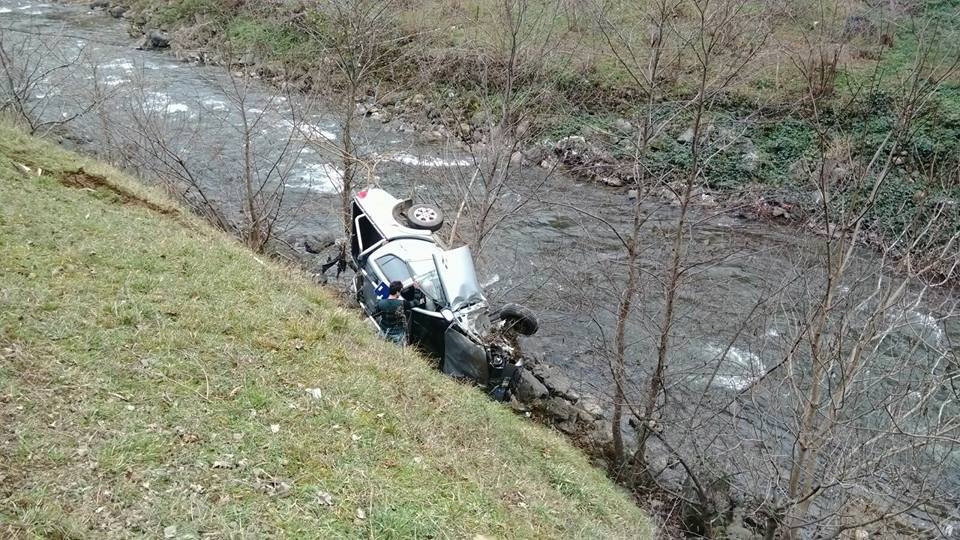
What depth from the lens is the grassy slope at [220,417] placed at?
14.4 feet

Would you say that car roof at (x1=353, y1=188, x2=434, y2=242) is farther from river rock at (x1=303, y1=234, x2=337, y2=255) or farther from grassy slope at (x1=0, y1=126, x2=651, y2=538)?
river rock at (x1=303, y1=234, x2=337, y2=255)

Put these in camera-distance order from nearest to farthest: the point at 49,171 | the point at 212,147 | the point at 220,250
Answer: the point at 220,250
the point at 49,171
the point at 212,147

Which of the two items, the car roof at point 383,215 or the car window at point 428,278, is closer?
the car window at point 428,278

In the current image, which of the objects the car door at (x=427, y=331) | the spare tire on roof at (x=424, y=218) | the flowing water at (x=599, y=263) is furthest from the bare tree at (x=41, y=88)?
the car door at (x=427, y=331)

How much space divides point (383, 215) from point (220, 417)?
5477mm

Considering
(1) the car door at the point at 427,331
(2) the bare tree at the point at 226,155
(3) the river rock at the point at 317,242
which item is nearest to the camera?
(1) the car door at the point at 427,331

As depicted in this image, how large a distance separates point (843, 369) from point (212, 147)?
48.9 ft

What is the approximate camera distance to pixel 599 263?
1369 cm

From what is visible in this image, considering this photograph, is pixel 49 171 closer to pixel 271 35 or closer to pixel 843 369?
pixel 843 369

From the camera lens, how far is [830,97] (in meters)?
15.5

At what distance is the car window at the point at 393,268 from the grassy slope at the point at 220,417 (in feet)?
4.71

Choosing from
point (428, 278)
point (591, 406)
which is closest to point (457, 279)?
point (428, 278)

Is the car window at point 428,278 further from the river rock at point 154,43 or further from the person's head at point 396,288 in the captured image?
the river rock at point 154,43

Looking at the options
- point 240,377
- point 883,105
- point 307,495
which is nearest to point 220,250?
point 240,377
